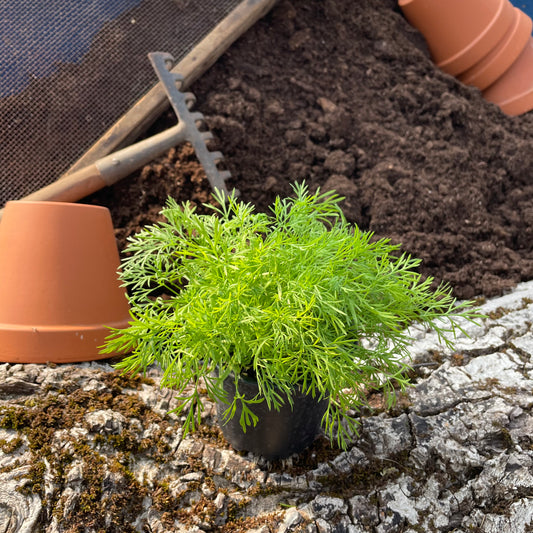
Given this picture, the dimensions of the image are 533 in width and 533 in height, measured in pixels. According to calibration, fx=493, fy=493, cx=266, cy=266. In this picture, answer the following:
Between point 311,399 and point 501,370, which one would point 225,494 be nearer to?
point 311,399

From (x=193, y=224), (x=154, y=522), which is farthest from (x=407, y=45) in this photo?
(x=154, y=522)

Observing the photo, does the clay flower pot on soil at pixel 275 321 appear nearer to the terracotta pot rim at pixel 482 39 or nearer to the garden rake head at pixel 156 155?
the garden rake head at pixel 156 155

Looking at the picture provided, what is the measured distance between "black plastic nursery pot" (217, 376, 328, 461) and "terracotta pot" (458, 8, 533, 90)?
9.33 ft

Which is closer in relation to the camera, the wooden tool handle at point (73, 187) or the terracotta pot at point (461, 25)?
the wooden tool handle at point (73, 187)

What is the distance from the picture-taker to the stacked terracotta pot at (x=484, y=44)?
10.5 ft

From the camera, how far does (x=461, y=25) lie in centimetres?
320

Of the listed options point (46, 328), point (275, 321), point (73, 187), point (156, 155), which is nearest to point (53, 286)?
point (46, 328)

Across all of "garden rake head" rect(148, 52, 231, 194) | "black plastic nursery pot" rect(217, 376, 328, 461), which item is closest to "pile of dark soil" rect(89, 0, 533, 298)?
"garden rake head" rect(148, 52, 231, 194)

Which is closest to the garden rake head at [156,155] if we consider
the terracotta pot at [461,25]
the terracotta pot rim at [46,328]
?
the terracotta pot rim at [46,328]

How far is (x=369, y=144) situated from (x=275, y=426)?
1.86 meters

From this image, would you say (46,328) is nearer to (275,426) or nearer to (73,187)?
(73,187)

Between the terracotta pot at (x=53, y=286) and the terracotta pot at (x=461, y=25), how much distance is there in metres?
2.60

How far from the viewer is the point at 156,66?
7.47 ft

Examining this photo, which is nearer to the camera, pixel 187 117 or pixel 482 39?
pixel 187 117
